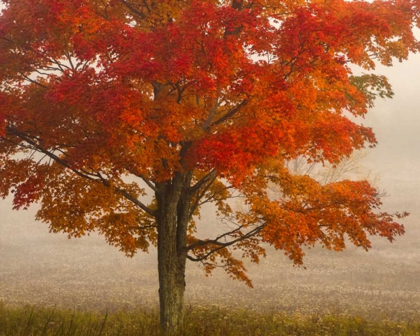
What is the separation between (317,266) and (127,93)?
25.0 metres

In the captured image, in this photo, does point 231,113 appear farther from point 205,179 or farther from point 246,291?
point 246,291

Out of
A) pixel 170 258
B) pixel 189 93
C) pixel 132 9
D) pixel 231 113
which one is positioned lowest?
pixel 170 258

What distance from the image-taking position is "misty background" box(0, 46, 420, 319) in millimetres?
19156

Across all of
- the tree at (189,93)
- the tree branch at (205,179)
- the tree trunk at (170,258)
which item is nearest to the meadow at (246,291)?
the tree trunk at (170,258)

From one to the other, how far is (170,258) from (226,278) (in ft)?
58.0

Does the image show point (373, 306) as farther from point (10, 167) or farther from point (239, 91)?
point (10, 167)

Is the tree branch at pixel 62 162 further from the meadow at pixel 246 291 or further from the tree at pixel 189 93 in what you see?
the meadow at pixel 246 291

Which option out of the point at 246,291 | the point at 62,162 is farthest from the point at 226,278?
the point at 62,162

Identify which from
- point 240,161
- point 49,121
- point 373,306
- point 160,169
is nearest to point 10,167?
point 49,121

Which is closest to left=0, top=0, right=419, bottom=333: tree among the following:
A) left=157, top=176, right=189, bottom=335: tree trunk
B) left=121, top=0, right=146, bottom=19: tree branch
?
left=121, top=0, right=146, bottom=19: tree branch

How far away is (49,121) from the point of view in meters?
7.67

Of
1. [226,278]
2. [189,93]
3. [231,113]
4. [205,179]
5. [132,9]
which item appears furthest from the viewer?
[226,278]

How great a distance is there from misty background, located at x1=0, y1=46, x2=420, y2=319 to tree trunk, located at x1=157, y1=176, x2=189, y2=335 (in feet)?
28.2

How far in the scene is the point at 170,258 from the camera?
9750 mm
